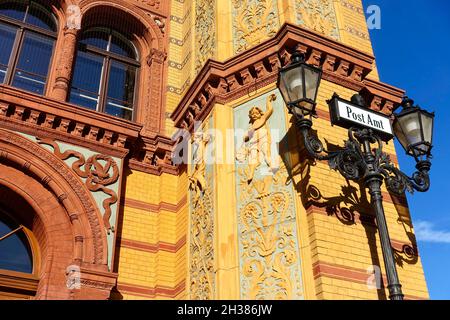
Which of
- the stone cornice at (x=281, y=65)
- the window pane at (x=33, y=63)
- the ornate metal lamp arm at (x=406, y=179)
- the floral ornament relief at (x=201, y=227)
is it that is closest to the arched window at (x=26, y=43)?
the window pane at (x=33, y=63)

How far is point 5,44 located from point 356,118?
7.94 m

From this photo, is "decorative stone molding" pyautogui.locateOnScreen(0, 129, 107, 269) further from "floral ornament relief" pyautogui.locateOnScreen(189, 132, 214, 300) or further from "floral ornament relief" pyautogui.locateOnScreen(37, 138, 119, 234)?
"floral ornament relief" pyautogui.locateOnScreen(189, 132, 214, 300)

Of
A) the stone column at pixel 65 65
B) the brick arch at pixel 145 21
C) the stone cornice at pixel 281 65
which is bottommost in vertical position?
the stone cornice at pixel 281 65

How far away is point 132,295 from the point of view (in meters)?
8.86

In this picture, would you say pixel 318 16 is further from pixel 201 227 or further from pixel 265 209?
pixel 201 227


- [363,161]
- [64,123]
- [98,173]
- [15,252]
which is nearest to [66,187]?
[98,173]

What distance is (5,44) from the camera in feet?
34.8

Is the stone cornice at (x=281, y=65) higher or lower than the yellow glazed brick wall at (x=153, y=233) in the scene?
higher

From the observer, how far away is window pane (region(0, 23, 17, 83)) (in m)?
10.3

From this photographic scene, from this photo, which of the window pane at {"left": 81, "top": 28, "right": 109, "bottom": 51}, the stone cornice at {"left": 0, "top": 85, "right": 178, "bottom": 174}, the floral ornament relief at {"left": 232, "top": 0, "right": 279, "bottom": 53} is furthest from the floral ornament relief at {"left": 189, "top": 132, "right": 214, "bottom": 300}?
the window pane at {"left": 81, "top": 28, "right": 109, "bottom": 51}

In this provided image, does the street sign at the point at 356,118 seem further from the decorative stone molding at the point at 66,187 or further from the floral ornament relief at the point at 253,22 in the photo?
the decorative stone molding at the point at 66,187

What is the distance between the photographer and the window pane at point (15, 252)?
8586 millimetres

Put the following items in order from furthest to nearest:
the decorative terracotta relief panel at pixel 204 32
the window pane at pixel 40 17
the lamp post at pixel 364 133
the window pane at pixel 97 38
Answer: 1. the window pane at pixel 97 38
2. the window pane at pixel 40 17
3. the decorative terracotta relief panel at pixel 204 32
4. the lamp post at pixel 364 133

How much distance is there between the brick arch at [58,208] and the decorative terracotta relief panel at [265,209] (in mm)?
2610
